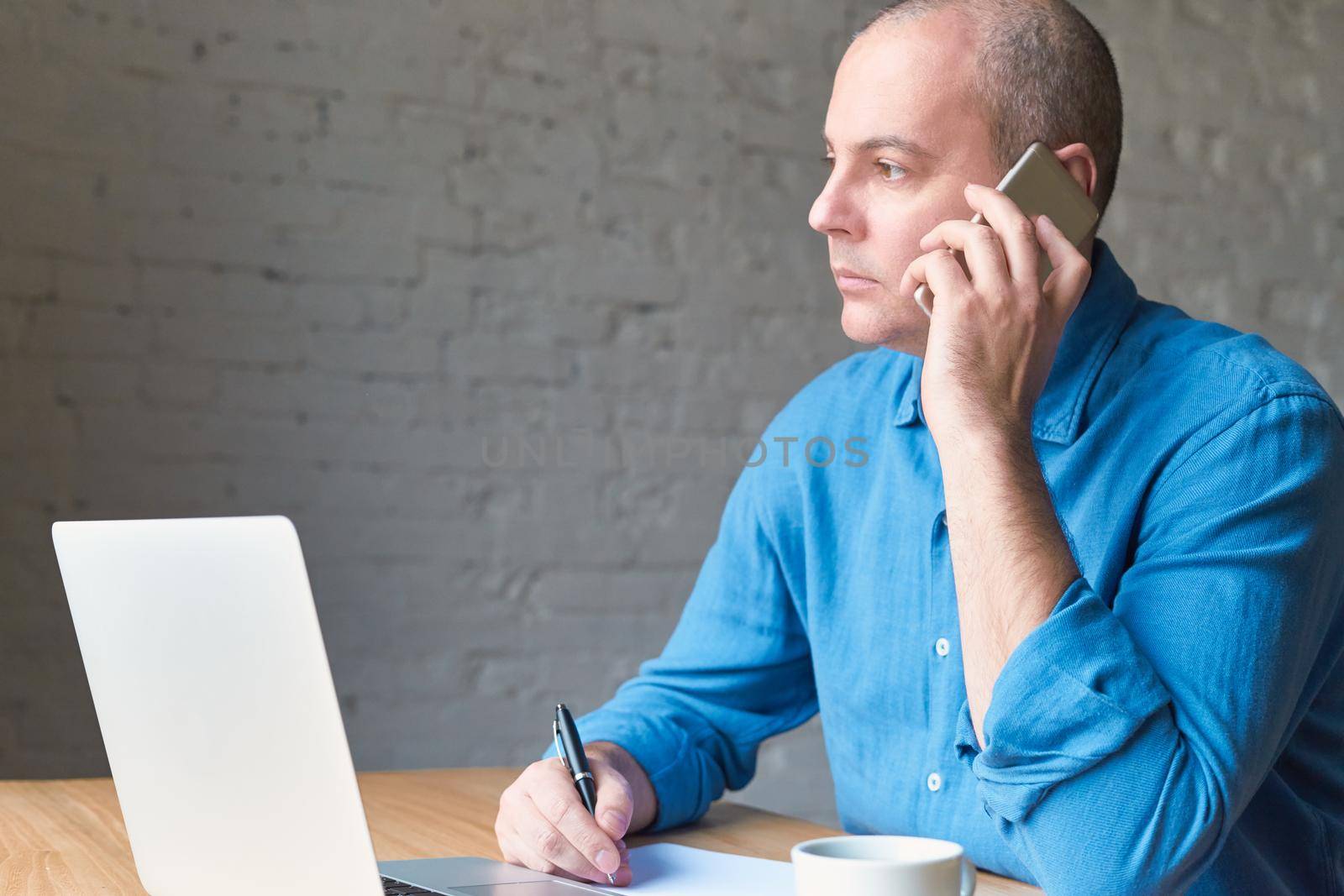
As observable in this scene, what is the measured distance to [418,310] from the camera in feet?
7.96

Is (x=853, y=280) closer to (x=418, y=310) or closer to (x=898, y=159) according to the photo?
(x=898, y=159)

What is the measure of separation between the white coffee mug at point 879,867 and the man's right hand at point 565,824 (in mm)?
263

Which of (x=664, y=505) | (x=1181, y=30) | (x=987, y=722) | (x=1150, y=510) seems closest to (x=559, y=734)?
(x=987, y=722)

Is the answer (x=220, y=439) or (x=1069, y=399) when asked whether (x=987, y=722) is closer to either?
(x=1069, y=399)

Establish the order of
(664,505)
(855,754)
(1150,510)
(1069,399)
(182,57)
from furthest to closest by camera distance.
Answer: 1. (664,505)
2. (182,57)
3. (855,754)
4. (1069,399)
5. (1150,510)

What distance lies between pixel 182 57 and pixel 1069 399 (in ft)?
5.76

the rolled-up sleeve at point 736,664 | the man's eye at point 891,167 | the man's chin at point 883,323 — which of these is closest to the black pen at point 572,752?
the rolled-up sleeve at point 736,664

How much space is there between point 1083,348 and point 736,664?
45cm

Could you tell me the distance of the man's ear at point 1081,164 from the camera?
1133 millimetres

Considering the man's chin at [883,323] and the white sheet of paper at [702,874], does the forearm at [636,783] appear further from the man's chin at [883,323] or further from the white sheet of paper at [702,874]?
the man's chin at [883,323]

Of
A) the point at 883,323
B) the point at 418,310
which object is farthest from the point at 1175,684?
the point at 418,310

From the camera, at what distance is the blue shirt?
0.84 metres

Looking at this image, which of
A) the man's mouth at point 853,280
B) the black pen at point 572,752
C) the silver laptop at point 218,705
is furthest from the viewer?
the man's mouth at point 853,280

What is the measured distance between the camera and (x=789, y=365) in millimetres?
2721
